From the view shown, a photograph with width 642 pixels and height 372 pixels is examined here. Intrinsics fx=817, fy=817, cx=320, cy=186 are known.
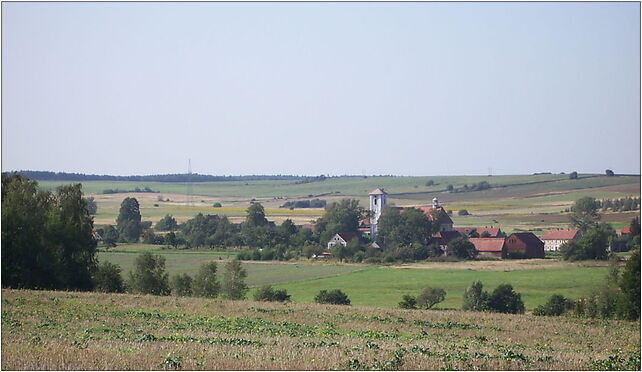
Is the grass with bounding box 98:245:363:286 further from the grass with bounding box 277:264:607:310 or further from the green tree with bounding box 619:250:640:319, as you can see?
the green tree with bounding box 619:250:640:319

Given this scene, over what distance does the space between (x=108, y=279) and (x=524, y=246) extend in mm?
68113

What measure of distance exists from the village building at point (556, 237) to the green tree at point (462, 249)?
9.36 meters

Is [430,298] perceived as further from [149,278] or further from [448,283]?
[149,278]

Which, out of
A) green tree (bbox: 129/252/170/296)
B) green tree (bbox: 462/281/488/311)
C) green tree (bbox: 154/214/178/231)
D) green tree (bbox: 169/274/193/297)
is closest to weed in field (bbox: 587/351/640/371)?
green tree (bbox: 129/252/170/296)

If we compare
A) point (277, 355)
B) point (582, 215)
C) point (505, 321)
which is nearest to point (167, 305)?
point (505, 321)

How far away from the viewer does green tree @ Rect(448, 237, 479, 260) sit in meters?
104

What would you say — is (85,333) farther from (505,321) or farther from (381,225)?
(381,225)

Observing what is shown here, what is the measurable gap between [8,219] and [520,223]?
10612cm

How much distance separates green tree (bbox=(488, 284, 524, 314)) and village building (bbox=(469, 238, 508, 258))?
46869 mm

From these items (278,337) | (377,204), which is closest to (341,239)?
(377,204)

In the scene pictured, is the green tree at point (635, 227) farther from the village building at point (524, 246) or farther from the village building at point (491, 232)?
the village building at point (491, 232)

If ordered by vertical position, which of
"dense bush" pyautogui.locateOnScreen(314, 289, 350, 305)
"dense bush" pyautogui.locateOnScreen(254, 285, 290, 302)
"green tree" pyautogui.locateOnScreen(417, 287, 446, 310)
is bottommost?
"green tree" pyautogui.locateOnScreen(417, 287, 446, 310)

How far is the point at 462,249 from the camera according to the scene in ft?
343

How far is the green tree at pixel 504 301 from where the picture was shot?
54997 millimetres
